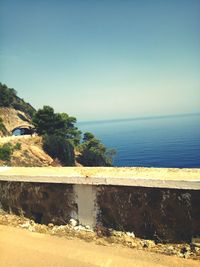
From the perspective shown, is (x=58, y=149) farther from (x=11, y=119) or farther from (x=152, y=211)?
(x=152, y=211)

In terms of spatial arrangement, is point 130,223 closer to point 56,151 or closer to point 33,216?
point 33,216

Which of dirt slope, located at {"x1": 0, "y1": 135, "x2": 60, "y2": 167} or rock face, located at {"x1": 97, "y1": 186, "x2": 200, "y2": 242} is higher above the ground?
rock face, located at {"x1": 97, "y1": 186, "x2": 200, "y2": 242}

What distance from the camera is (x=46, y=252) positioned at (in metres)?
3.61

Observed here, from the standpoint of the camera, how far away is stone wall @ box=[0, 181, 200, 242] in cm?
346

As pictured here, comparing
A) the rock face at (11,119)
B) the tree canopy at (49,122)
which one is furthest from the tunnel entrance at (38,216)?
the rock face at (11,119)

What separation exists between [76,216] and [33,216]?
901 mm

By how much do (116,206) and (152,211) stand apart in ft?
1.82

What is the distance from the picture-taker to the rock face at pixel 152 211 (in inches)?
135

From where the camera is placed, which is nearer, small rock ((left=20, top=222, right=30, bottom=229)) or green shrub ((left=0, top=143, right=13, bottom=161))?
small rock ((left=20, top=222, right=30, bottom=229))

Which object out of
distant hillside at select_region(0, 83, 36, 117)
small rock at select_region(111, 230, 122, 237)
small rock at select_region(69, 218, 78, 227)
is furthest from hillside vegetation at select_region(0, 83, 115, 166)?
small rock at select_region(111, 230, 122, 237)

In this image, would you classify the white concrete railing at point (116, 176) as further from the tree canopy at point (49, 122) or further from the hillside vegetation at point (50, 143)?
the tree canopy at point (49, 122)

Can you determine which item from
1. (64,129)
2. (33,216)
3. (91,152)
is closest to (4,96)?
(64,129)

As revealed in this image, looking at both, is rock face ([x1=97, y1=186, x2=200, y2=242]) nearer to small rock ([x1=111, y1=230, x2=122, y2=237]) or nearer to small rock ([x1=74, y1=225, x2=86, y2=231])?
small rock ([x1=111, y1=230, x2=122, y2=237])

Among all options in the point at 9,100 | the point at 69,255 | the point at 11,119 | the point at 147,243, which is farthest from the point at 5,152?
the point at 9,100
